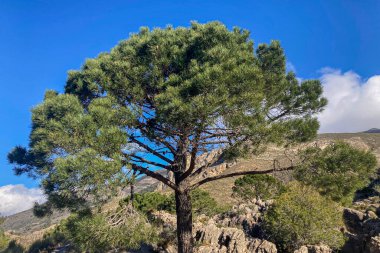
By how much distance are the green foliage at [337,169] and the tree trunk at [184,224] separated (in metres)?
4.22

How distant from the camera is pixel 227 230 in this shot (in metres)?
18.8

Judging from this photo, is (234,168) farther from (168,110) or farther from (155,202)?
(168,110)

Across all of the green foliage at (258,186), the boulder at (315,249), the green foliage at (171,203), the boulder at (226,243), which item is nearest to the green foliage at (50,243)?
the boulder at (226,243)

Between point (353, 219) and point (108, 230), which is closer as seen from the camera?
point (108, 230)

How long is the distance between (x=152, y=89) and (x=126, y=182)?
366 cm

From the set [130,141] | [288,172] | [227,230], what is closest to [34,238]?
[227,230]

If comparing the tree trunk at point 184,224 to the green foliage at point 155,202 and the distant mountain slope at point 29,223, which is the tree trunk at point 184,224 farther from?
the green foliage at point 155,202

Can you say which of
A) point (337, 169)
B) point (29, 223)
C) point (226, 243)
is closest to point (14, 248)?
point (226, 243)

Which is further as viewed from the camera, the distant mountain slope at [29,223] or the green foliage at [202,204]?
the distant mountain slope at [29,223]

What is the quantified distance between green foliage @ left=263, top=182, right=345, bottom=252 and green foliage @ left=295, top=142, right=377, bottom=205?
7.54 meters

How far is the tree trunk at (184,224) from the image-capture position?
12.9 metres

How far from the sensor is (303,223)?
2084cm

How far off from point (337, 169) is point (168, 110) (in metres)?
6.34

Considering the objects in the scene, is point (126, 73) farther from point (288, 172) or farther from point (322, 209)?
point (322, 209)
